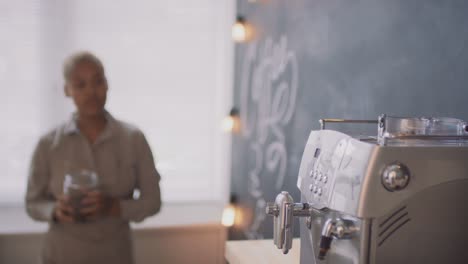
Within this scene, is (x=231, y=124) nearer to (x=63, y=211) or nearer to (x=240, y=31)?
(x=240, y=31)

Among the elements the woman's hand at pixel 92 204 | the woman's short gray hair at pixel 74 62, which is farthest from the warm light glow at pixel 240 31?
the woman's hand at pixel 92 204

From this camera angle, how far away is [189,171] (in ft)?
9.11

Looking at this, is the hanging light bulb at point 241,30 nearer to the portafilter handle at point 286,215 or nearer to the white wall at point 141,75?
the white wall at point 141,75

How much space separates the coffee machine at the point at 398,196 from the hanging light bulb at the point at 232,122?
1.93 meters

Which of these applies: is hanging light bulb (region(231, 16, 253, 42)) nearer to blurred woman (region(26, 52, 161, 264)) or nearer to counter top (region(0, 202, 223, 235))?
counter top (region(0, 202, 223, 235))

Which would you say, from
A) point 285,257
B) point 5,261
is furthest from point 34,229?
point 285,257

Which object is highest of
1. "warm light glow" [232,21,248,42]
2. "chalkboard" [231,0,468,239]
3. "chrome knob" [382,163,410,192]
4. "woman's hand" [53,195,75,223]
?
"warm light glow" [232,21,248,42]

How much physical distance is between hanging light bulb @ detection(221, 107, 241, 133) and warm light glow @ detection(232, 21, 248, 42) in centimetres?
39

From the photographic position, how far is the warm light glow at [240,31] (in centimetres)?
244

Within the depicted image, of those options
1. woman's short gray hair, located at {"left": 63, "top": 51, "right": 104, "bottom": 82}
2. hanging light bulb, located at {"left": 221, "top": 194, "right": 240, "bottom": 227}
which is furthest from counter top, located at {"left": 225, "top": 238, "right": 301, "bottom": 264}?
hanging light bulb, located at {"left": 221, "top": 194, "right": 240, "bottom": 227}

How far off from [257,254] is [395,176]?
63cm

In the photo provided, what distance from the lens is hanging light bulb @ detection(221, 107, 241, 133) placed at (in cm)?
259

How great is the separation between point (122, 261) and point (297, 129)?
2.33ft

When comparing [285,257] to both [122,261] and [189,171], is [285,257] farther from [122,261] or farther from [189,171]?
[189,171]
